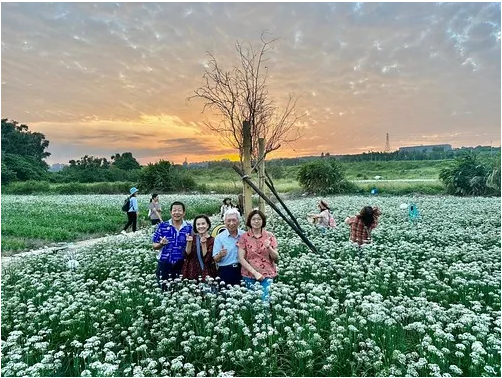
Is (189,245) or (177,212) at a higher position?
(177,212)

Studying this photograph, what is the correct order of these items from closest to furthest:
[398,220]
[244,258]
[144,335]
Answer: [144,335] → [244,258] → [398,220]

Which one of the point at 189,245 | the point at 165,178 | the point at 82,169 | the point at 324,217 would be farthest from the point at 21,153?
the point at 189,245

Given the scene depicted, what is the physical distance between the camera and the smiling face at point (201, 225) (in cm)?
711

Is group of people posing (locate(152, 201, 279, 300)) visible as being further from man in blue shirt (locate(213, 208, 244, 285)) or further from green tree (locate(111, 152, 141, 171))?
green tree (locate(111, 152, 141, 171))

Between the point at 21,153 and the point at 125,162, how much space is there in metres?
17.4

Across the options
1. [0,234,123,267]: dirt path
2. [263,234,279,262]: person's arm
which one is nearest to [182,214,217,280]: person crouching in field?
[263,234,279,262]: person's arm

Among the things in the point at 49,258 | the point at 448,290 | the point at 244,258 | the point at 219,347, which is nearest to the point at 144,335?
the point at 219,347

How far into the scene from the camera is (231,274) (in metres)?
6.99

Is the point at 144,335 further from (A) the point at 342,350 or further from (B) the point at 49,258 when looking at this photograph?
(B) the point at 49,258

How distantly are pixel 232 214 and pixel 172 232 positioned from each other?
3.92 ft

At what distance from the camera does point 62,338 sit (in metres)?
6.08

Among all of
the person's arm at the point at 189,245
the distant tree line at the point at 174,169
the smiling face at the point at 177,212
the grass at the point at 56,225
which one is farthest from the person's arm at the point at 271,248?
the distant tree line at the point at 174,169

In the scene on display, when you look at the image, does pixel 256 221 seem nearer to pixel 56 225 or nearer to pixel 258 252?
pixel 258 252

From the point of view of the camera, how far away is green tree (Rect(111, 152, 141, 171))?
185 ft
